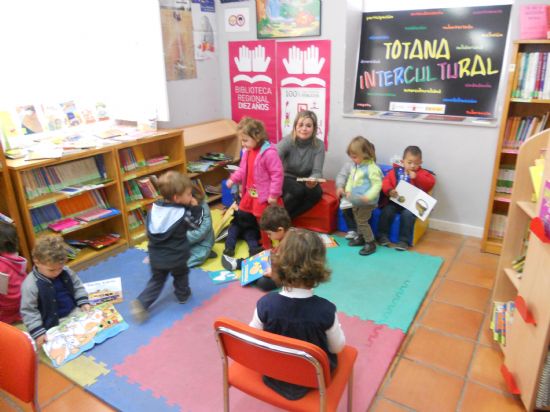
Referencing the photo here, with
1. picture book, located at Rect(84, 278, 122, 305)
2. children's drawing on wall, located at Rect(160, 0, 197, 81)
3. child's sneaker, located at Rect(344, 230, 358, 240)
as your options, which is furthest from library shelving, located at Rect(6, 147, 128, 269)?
child's sneaker, located at Rect(344, 230, 358, 240)

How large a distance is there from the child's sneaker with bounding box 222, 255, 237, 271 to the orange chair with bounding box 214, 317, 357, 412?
5.34 feet

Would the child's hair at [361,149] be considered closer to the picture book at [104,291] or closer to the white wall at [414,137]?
the white wall at [414,137]

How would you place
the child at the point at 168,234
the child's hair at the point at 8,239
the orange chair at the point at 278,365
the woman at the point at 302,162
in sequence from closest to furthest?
the orange chair at the point at 278,365 < the child's hair at the point at 8,239 < the child at the point at 168,234 < the woman at the point at 302,162

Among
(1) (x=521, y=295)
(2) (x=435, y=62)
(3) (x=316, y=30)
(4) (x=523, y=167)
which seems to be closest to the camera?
(1) (x=521, y=295)

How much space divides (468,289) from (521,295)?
1.04m

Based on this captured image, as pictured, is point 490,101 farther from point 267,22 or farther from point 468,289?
point 267,22

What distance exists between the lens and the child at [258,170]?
11.1 feet

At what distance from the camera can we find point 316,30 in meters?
4.12

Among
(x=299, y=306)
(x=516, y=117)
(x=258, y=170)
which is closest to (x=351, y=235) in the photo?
(x=258, y=170)

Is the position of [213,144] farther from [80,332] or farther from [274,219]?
[80,332]

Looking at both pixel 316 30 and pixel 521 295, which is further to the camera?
pixel 316 30

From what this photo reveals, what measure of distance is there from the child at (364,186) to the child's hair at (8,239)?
2.40 meters

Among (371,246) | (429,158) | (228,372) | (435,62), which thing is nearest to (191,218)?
(228,372)

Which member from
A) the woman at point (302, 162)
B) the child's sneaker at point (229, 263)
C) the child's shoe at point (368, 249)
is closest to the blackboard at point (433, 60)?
the woman at point (302, 162)
